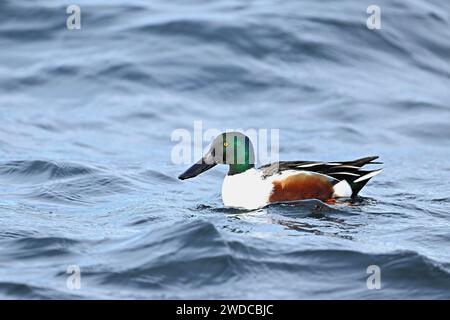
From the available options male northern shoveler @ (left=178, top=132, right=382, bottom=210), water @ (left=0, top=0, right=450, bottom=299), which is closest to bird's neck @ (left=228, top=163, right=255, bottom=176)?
male northern shoveler @ (left=178, top=132, right=382, bottom=210)

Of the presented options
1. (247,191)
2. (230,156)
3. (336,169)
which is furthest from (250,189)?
(336,169)

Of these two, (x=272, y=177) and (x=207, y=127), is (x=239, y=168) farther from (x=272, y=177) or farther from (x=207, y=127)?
(x=207, y=127)

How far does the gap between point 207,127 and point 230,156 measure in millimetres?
3022

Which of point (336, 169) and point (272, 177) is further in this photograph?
point (336, 169)

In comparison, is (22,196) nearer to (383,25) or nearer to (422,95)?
(422,95)

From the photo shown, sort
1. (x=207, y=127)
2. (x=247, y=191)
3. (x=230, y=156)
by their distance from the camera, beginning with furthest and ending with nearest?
(x=207, y=127) → (x=230, y=156) → (x=247, y=191)

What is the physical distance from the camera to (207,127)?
11828mm

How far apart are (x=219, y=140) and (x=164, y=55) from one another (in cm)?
502

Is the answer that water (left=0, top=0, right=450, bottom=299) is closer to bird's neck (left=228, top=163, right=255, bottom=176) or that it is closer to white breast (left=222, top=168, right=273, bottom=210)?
white breast (left=222, top=168, right=273, bottom=210)

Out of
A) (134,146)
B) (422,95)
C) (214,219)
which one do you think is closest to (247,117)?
(134,146)

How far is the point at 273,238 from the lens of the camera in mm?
7402

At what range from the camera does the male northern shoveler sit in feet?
28.3

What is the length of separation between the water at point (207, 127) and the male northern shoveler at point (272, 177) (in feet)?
0.49

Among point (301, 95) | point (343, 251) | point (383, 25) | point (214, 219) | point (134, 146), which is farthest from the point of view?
point (383, 25)
